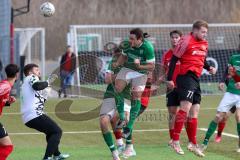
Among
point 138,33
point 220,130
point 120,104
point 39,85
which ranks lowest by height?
point 220,130

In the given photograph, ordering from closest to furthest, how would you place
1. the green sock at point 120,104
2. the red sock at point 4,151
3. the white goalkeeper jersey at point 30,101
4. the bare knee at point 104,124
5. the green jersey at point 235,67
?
the red sock at point 4,151 → the white goalkeeper jersey at point 30,101 → the bare knee at point 104,124 → the green sock at point 120,104 → the green jersey at point 235,67

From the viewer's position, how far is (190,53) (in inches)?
520

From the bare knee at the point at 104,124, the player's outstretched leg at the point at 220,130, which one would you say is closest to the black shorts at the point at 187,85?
the bare knee at the point at 104,124

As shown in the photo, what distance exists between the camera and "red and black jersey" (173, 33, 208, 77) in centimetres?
1316

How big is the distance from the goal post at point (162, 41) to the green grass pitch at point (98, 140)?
5.72 metres

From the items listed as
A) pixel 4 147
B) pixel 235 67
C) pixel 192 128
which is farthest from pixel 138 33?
pixel 4 147

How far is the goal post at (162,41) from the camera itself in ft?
103

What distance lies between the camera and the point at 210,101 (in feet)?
87.9

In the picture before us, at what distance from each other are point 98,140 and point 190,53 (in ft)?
12.9

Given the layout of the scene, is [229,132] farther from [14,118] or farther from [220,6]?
[220,6]

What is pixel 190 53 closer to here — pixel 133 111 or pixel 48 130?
pixel 133 111

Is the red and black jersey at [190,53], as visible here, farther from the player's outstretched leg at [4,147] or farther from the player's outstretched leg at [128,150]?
the player's outstretched leg at [4,147]

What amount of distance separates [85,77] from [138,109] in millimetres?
15014

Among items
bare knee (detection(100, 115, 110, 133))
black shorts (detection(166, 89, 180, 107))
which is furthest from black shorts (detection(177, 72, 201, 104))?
black shorts (detection(166, 89, 180, 107))
